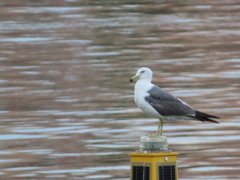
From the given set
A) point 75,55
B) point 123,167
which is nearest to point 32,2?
point 75,55

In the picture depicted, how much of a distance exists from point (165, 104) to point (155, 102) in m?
0.09

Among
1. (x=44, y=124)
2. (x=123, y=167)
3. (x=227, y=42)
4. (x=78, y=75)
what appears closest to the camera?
(x=123, y=167)

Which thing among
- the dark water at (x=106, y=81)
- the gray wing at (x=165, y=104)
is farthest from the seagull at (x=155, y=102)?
the dark water at (x=106, y=81)

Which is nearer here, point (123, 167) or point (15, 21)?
point (123, 167)

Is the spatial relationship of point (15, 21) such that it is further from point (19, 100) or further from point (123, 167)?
point (123, 167)

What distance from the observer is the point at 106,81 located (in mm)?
8805

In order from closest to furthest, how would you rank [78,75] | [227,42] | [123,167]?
[123,167]
[78,75]
[227,42]

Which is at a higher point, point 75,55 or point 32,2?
point 32,2

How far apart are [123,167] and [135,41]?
244 centimetres

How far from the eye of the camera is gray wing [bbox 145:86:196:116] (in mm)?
4668

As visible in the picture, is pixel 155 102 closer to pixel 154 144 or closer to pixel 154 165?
pixel 154 144

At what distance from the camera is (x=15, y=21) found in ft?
32.0

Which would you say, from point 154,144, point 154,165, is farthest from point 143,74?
point 154,165

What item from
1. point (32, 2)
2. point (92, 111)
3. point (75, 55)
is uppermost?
point (32, 2)
